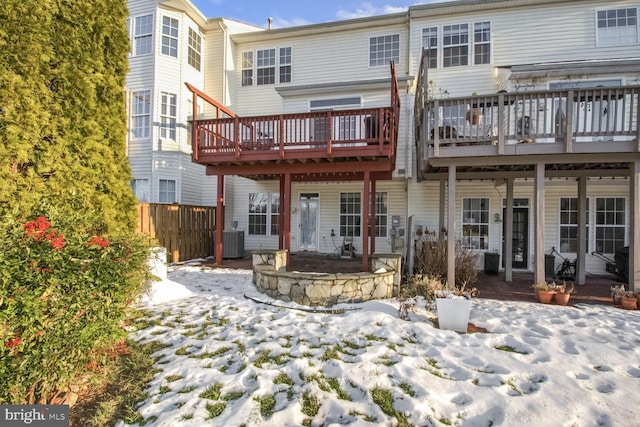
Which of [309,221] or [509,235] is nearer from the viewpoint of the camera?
[509,235]

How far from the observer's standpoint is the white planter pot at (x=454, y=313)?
4.00 m

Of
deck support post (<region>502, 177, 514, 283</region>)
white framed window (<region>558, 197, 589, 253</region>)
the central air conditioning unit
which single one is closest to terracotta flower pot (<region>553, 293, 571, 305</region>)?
deck support post (<region>502, 177, 514, 283</region>)

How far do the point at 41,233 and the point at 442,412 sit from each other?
3382mm

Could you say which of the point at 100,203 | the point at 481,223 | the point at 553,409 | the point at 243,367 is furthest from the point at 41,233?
the point at 481,223

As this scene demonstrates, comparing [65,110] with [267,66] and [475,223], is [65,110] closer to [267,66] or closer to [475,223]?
[267,66]

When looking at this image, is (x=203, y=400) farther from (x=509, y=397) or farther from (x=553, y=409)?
(x=553, y=409)

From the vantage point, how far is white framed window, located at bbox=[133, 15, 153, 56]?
10633 mm

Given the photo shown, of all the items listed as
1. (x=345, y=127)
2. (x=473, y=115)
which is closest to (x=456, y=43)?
(x=473, y=115)

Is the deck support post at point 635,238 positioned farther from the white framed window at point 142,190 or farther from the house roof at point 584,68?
the white framed window at point 142,190

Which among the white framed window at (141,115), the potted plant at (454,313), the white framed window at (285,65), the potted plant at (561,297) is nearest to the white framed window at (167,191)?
the white framed window at (141,115)

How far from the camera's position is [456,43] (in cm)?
995

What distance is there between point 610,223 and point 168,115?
14.3 meters

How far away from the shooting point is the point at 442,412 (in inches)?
93.8

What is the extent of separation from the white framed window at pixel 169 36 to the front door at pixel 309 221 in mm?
6792
